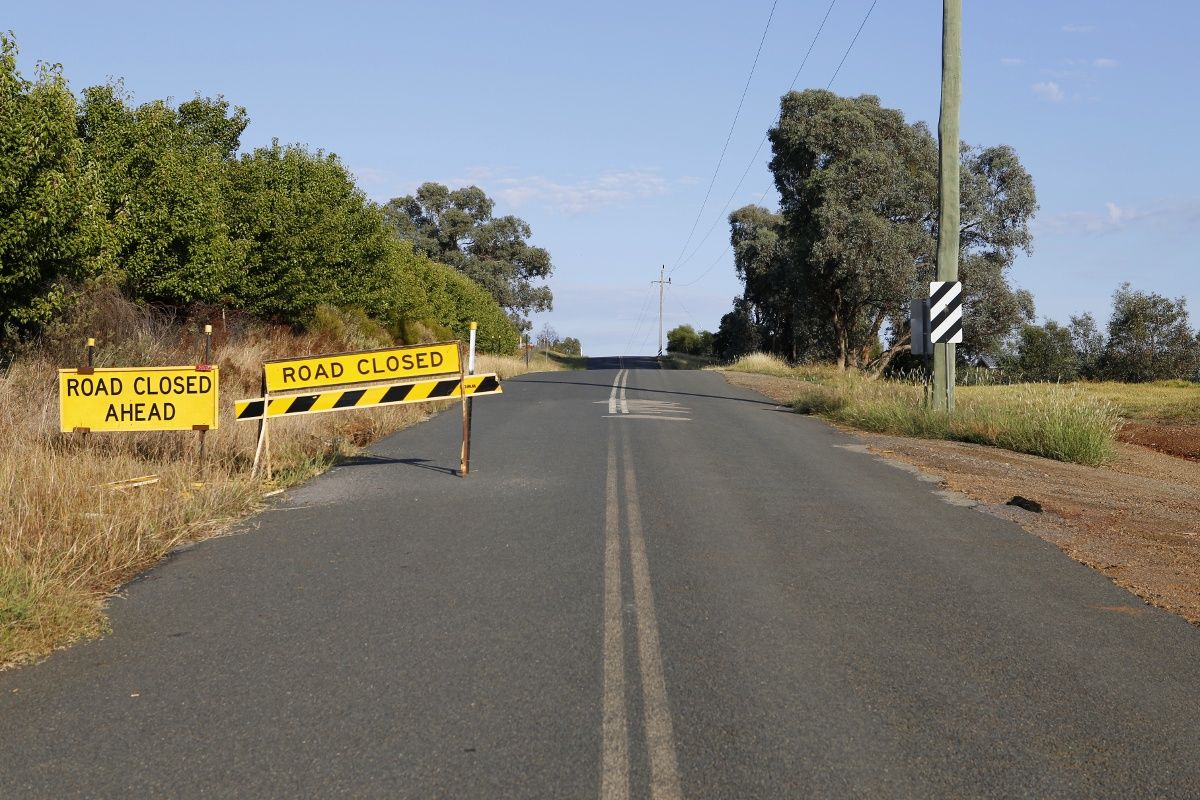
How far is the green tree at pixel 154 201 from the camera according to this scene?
18875 mm

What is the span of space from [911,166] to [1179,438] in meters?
26.8

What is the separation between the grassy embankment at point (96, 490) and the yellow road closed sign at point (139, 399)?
0.40 meters

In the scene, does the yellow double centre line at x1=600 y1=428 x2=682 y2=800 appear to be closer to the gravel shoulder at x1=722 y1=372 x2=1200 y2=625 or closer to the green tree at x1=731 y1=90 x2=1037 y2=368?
the gravel shoulder at x1=722 y1=372 x2=1200 y2=625

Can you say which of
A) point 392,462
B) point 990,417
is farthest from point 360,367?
point 990,417

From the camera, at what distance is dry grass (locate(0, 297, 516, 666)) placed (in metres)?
6.29

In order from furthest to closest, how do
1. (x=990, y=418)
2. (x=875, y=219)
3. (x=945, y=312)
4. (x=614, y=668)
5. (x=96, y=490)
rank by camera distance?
(x=875, y=219)
(x=945, y=312)
(x=990, y=418)
(x=96, y=490)
(x=614, y=668)

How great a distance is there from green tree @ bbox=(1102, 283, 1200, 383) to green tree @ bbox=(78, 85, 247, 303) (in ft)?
143

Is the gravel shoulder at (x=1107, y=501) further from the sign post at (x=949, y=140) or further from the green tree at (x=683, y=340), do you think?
the green tree at (x=683, y=340)

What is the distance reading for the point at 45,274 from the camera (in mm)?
14133

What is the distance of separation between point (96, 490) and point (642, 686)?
6034 millimetres

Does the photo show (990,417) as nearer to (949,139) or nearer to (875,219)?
(949,139)

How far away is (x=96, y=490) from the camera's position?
9.20 meters

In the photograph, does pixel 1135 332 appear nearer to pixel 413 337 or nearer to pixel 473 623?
pixel 413 337

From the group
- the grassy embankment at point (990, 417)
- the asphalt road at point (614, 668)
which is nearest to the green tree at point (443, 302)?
the grassy embankment at point (990, 417)
